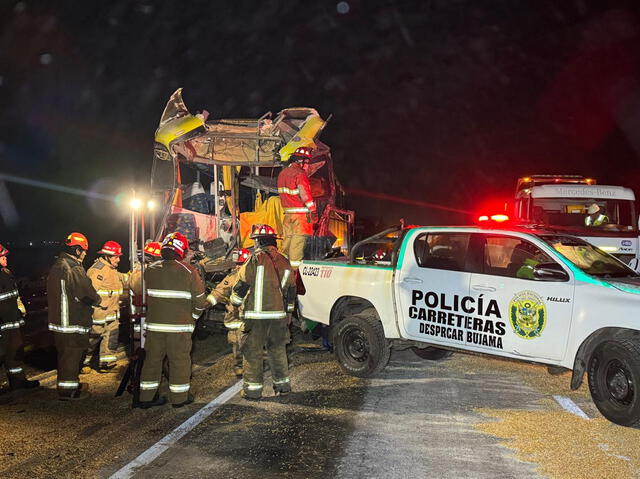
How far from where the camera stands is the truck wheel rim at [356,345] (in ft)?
24.9

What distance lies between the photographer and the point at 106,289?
8750mm

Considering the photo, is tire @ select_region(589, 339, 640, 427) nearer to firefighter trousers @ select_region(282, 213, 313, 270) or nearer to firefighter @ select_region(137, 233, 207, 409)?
firefighter @ select_region(137, 233, 207, 409)

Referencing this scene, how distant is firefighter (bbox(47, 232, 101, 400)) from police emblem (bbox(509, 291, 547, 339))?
4.60m

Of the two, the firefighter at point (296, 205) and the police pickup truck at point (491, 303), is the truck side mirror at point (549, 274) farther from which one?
the firefighter at point (296, 205)

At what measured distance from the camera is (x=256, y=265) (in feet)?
22.7

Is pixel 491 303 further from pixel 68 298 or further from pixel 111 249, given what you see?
pixel 111 249

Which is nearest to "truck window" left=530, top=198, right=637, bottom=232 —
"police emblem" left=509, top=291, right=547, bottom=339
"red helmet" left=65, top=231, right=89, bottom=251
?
"police emblem" left=509, top=291, right=547, bottom=339

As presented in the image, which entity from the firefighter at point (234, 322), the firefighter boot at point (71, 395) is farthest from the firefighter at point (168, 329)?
the firefighter at point (234, 322)

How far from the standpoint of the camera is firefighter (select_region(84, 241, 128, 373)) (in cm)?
861

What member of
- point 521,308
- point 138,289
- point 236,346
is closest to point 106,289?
point 138,289

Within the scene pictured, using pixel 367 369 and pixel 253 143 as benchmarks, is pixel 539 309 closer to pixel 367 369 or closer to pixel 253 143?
pixel 367 369

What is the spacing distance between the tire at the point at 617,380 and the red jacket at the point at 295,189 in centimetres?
556

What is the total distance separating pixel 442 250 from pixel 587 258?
1.79m

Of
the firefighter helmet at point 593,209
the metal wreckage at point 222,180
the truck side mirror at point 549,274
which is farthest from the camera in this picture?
the firefighter helmet at point 593,209
